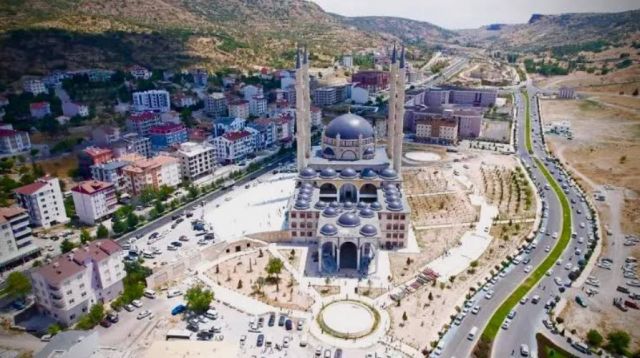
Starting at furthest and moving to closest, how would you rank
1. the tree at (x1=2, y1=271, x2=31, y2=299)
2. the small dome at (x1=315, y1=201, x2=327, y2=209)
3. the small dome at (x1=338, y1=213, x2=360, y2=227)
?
the small dome at (x1=315, y1=201, x2=327, y2=209) < the small dome at (x1=338, y1=213, x2=360, y2=227) < the tree at (x1=2, y1=271, x2=31, y2=299)

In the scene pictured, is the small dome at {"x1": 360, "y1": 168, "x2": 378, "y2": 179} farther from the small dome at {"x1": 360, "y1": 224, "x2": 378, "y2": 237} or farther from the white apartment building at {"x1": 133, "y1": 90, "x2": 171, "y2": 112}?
the white apartment building at {"x1": 133, "y1": 90, "x2": 171, "y2": 112}

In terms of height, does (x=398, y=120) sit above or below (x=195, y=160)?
above

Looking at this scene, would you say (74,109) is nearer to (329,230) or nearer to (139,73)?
(139,73)

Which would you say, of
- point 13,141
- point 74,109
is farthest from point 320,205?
point 74,109

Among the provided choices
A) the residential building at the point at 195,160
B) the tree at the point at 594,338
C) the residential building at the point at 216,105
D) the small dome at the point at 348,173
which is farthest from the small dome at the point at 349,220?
the residential building at the point at 216,105

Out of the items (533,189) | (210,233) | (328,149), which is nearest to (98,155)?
(210,233)

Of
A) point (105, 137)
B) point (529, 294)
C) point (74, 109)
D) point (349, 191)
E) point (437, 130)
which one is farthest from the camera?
point (74, 109)

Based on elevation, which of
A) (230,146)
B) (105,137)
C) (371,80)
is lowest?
(230,146)

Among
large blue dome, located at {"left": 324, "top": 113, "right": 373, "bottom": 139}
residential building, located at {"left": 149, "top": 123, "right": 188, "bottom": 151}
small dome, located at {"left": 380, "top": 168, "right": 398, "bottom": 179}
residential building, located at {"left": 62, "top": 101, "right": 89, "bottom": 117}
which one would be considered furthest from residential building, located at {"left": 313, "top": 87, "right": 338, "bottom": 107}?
small dome, located at {"left": 380, "top": 168, "right": 398, "bottom": 179}
